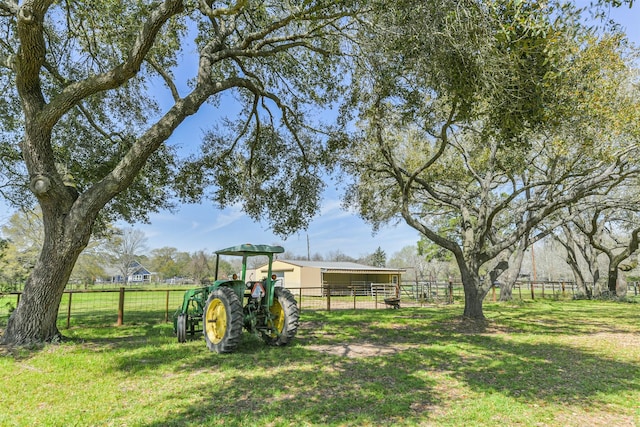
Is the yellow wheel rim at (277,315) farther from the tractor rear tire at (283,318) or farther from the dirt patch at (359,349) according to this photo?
the dirt patch at (359,349)

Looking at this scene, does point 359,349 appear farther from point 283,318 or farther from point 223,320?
point 223,320

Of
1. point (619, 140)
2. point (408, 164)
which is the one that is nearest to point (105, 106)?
point (408, 164)

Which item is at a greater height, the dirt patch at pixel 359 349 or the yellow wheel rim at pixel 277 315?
the yellow wheel rim at pixel 277 315

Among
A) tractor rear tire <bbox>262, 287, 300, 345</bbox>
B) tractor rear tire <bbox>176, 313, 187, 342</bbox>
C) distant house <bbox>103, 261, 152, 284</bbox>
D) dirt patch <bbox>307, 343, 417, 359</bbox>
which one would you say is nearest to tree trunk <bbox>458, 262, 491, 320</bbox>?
dirt patch <bbox>307, 343, 417, 359</bbox>

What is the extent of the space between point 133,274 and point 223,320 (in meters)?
61.7

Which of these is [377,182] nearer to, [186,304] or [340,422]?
[186,304]

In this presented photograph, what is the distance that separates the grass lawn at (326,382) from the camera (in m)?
3.62

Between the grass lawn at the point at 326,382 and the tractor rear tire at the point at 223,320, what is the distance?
0.65ft

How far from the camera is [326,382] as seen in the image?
4777 millimetres

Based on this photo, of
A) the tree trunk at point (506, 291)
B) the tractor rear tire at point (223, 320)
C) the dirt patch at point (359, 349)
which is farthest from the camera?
the tree trunk at point (506, 291)

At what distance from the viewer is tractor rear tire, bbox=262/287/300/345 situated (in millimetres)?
6773

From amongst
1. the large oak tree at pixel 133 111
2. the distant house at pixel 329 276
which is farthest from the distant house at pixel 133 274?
the large oak tree at pixel 133 111

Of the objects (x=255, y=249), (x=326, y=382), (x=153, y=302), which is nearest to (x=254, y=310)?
(x=255, y=249)

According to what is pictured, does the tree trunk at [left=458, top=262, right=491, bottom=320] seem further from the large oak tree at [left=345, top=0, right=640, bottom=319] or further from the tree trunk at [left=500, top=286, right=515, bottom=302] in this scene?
the tree trunk at [left=500, top=286, right=515, bottom=302]
